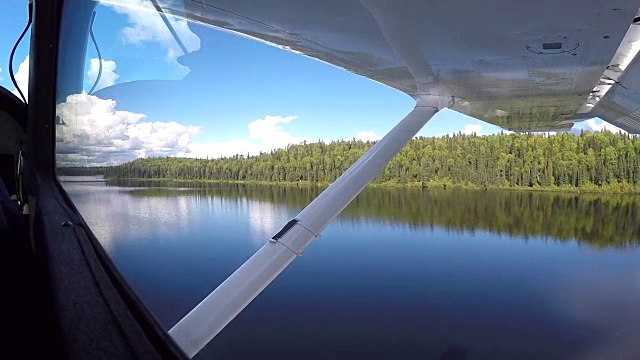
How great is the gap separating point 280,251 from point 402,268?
1.85 metres

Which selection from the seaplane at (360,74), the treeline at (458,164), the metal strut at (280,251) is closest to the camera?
the seaplane at (360,74)

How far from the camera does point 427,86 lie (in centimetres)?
101

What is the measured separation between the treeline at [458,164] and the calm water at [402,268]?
77mm

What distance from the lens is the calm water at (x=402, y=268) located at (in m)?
1.32

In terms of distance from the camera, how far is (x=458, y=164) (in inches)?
80.8

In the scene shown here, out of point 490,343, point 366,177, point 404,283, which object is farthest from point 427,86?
point 490,343

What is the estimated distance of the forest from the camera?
3.81ft

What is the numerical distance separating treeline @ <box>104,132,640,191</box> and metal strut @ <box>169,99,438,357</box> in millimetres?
215

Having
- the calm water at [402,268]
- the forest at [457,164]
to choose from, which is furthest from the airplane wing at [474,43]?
the calm water at [402,268]

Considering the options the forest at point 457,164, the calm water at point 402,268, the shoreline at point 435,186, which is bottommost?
the calm water at point 402,268

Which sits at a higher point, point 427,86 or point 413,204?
point 427,86

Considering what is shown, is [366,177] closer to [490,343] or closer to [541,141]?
[490,343]

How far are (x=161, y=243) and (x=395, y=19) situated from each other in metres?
1.18

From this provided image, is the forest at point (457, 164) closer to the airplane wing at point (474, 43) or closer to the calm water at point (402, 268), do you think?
the calm water at point (402, 268)
